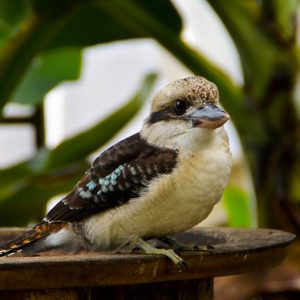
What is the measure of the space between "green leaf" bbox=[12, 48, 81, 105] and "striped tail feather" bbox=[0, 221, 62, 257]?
133cm

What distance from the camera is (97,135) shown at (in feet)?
9.20

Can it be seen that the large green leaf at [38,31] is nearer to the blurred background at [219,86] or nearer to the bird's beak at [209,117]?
the blurred background at [219,86]

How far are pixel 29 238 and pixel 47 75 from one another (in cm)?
148

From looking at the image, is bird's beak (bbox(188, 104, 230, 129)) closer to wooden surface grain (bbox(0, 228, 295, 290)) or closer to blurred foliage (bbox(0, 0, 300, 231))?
wooden surface grain (bbox(0, 228, 295, 290))

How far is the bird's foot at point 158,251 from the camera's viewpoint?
4.33ft

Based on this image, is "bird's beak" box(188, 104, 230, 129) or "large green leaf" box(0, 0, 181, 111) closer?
"bird's beak" box(188, 104, 230, 129)

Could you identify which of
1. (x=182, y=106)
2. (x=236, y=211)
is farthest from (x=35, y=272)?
(x=236, y=211)

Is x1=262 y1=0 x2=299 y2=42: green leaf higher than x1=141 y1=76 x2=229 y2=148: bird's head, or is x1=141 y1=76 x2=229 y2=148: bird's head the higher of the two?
x1=262 y1=0 x2=299 y2=42: green leaf

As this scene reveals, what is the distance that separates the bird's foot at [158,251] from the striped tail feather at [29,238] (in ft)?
0.54

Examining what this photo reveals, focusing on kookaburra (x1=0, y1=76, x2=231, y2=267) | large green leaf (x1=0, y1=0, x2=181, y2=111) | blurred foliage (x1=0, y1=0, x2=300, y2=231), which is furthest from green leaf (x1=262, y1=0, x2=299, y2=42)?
kookaburra (x1=0, y1=76, x2=231, y2=267)

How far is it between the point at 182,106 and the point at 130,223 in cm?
21

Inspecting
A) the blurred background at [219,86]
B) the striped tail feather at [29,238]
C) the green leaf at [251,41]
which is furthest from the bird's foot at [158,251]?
the green leaf at [251,41]

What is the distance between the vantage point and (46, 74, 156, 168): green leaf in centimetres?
278

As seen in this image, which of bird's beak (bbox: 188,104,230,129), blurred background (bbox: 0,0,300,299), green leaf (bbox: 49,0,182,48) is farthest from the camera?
green leaf (bbox: 49,0,182,48)
